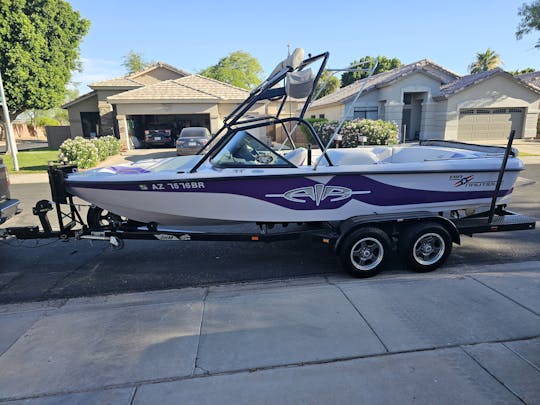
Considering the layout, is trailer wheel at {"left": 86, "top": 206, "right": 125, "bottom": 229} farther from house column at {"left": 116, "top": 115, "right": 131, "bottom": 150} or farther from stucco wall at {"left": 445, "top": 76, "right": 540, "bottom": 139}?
stucco wall at {"left": 445, "top": 76, "right": 540, "bottom": 139}

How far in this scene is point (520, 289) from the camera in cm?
402

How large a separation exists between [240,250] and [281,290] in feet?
5.51

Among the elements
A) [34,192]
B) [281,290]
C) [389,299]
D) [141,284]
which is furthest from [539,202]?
[34,192]

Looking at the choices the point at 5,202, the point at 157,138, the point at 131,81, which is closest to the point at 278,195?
the point at 5,202

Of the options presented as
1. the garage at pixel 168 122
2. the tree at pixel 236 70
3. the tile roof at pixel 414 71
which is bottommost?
the garage at pixel 168 122

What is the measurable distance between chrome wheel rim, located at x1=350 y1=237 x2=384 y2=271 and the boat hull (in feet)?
1.37

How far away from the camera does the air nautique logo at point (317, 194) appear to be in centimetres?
450

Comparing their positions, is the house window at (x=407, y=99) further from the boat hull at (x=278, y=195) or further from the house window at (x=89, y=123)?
the house window at (x=89, y=123)

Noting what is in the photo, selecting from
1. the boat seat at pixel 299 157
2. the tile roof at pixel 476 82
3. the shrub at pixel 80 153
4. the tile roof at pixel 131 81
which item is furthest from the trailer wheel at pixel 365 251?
the tile roof at pixel 131 81

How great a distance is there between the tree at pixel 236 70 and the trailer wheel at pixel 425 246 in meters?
59.3

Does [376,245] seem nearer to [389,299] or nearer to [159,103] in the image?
[389,299]

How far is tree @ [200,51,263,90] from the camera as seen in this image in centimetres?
6119

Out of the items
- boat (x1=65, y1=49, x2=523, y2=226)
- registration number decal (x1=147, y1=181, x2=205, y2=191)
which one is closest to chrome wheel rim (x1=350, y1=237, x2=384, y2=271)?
boat (x1=65, y1=49, x2=523, y2=226)

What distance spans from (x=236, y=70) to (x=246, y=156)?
6077cm
